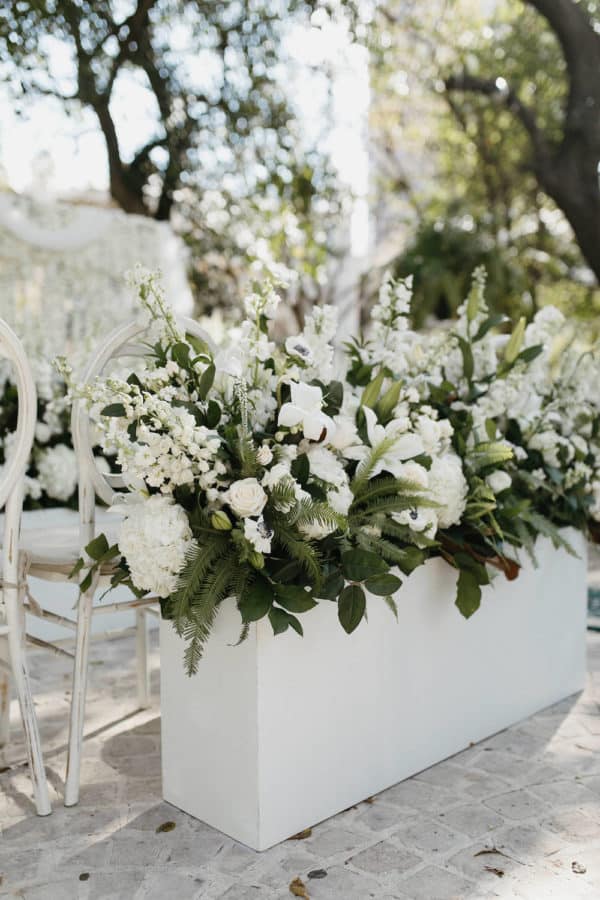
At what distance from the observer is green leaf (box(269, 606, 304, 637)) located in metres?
1.67

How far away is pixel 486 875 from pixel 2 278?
4.17m

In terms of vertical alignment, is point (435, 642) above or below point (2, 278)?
below

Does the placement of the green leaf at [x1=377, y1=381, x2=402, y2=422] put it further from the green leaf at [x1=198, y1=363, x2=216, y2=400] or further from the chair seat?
the chair seat

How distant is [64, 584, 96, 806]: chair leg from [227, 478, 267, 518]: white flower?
575mm

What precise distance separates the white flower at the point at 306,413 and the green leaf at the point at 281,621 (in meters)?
0.36

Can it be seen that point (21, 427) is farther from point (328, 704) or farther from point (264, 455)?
point (328, 704)

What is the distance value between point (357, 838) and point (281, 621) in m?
0.58

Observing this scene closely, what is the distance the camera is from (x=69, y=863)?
1795 mm

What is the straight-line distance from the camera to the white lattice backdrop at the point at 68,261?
4875 mm

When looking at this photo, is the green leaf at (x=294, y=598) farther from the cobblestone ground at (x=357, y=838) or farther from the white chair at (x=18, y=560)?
the white chair at (x=18, y=560)

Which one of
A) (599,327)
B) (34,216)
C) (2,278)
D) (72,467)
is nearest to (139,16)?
(34,216)

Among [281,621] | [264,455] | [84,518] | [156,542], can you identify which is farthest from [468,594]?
[84,518]

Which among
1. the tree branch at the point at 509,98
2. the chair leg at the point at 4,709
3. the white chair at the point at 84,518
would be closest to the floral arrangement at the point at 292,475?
the white chair at the point at 84,518

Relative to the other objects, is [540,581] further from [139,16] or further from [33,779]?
[139,16]
